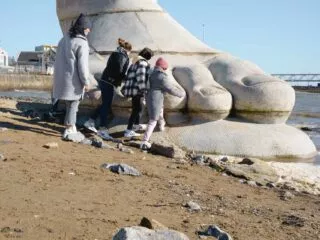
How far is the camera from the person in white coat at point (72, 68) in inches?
274

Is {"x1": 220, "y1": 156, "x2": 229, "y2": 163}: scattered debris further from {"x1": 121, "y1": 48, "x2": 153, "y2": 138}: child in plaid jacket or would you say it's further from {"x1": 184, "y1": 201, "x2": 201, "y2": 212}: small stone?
{"x1": 184, "y1": 201, "x2": 201, "y2": 212}: small stone

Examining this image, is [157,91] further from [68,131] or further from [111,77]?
[68,131]

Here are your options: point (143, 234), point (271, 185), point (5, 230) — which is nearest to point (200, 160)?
point (271, 185)

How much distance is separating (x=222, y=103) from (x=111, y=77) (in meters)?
1.65

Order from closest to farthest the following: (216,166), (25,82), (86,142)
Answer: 1. (216,166)
2. (86,142)
3. (25,82)

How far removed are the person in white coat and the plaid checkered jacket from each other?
3.38ft

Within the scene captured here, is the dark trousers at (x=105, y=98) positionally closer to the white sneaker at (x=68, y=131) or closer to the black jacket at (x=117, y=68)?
the black jacket at (x=117, y=68)

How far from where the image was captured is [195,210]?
4250mm

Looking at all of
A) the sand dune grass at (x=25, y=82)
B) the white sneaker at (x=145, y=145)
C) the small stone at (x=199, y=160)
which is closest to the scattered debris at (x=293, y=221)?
the small stone at (x=199, y=160)

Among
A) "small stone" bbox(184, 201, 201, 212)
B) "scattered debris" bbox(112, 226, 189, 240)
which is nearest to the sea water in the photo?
"small stone" bbox(184, 201, 201, 212)

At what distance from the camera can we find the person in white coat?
6.97 m

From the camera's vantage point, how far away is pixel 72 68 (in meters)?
6.99

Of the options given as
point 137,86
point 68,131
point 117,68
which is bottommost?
point 68,131

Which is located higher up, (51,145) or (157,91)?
(157,91)
